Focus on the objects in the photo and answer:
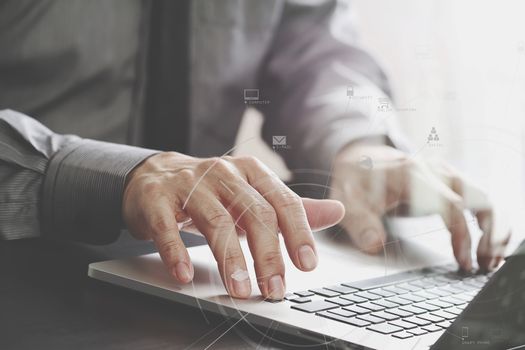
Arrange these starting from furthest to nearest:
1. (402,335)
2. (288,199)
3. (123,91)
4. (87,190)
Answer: (123,91) → (87,190) → (288,199) → (402,335)

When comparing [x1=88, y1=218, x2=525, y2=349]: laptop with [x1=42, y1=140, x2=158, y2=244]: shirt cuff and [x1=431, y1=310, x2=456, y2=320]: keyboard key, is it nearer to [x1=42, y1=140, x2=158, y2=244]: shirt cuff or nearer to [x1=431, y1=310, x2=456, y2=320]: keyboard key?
[x1=431, y1=310, x2=456, y2=320]: keyboard key

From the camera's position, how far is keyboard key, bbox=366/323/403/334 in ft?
1.28

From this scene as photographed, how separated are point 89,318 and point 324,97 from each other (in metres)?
0.26

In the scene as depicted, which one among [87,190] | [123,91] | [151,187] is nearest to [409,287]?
[151,187]

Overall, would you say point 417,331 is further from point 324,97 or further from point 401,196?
point 324,97

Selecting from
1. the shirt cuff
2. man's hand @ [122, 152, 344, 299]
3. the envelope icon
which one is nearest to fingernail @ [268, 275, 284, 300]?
man's hand @ [122, 152, 344, 299]

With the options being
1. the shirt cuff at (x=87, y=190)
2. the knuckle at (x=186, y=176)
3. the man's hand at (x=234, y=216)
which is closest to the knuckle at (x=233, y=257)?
the man's hand at (x=234, y=216)

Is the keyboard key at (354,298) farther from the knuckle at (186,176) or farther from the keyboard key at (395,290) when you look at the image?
the knuckle at (186,176)

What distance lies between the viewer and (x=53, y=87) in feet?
3.31

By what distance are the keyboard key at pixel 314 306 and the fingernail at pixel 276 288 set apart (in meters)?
0.02

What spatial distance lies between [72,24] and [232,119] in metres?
0.42

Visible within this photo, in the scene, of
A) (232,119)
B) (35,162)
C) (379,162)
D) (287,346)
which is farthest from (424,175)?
(35,162)

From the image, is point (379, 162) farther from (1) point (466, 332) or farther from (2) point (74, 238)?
(2) point (74, 238)

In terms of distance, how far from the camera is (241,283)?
0.45m
